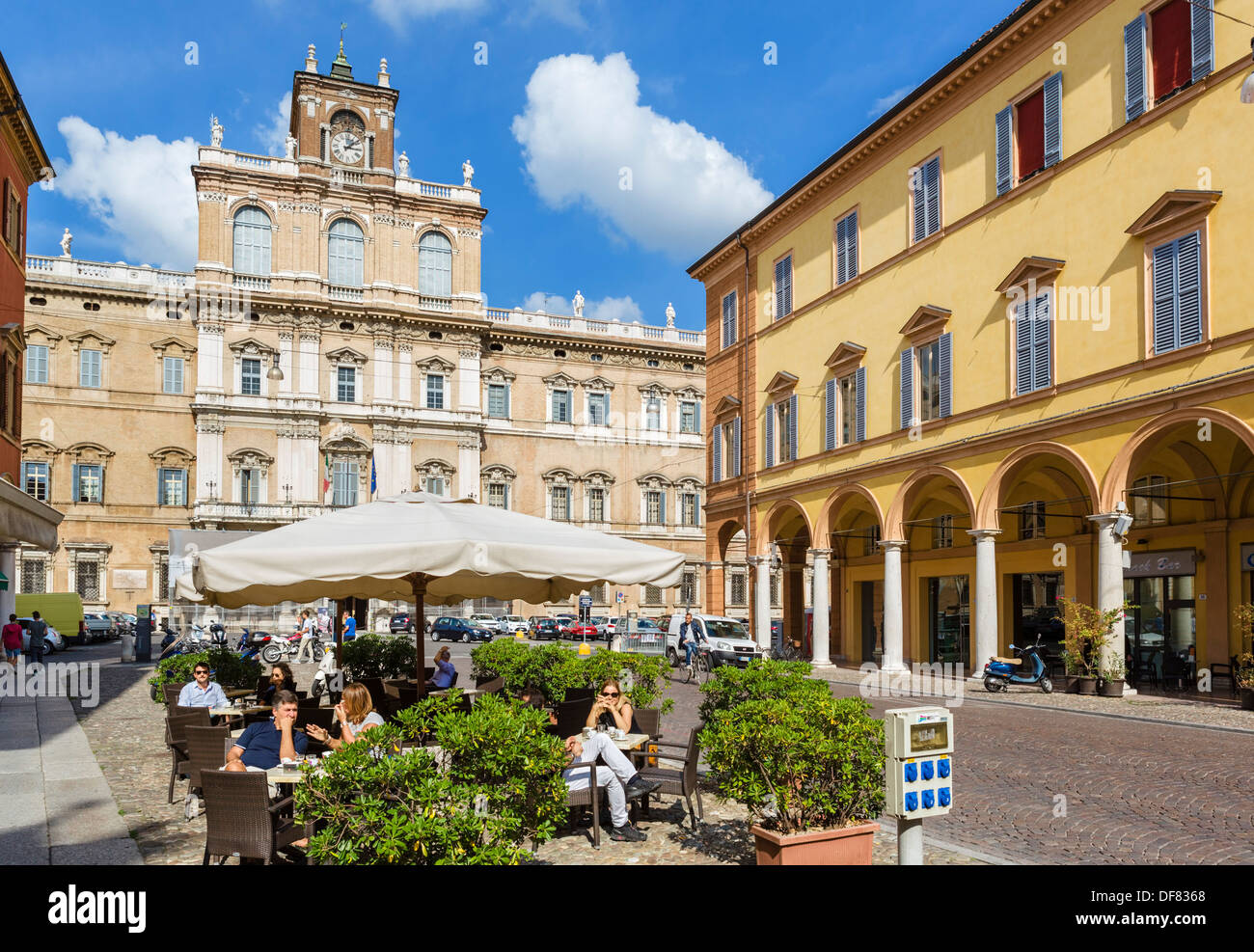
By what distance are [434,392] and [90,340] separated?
17022mm

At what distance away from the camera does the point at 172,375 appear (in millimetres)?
50469

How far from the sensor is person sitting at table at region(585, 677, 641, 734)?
831 cm

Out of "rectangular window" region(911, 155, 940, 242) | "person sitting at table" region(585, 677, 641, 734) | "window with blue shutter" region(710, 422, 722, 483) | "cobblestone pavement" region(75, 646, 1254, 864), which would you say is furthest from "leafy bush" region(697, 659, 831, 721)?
"window with blue shutter" region(710, 422, 722, 483)

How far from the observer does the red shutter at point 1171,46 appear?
55.8 ft

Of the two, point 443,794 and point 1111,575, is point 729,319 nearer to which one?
point 1111,575

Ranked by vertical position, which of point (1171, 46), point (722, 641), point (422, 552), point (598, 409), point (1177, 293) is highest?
point (1171, 46)

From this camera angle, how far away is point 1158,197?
682 inches

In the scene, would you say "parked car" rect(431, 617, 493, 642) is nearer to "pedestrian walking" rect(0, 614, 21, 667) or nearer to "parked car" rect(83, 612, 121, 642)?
"parked car" rect(83, 612, 121, 642)

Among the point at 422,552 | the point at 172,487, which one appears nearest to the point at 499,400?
the point at 172,487

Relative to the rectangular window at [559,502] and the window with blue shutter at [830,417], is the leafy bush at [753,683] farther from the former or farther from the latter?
the rectangular window at [559,502]

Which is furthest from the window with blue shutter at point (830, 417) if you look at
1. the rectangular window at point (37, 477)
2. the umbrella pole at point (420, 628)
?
the rectangular window at point (37, 477)

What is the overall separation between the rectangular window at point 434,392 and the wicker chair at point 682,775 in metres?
47.0
